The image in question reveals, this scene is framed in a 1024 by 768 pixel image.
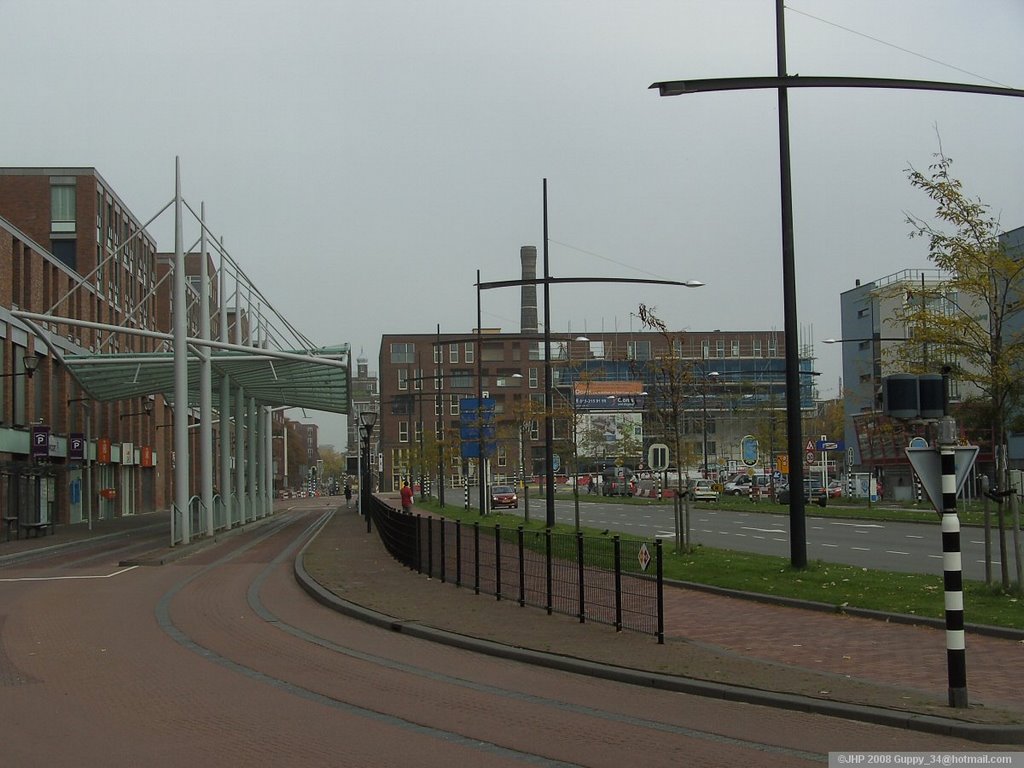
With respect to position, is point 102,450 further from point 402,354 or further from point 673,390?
Answer: point 402,354

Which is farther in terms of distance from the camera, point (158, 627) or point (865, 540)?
point (865, 540)

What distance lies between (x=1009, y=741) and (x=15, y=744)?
7.12m

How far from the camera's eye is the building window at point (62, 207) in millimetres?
60969

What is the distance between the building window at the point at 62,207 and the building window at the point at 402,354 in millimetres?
65428

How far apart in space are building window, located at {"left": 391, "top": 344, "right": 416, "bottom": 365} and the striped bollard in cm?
11750

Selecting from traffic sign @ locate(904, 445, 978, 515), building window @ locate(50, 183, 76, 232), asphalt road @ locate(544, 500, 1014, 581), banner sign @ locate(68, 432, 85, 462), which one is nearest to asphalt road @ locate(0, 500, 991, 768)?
traffic sign @ locate(904, 445, 978, 515)

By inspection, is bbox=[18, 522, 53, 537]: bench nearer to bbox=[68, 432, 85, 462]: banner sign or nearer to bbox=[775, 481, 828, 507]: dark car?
bbox=[68, 432, 85, 462]: banner sign

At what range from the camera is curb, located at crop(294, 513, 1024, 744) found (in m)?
8.20

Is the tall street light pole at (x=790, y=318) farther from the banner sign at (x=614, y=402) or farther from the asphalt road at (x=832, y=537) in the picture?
the banner sign at (x=614, y=402)

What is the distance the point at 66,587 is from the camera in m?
22.1

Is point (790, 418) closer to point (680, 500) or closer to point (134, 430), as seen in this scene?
point (680, 500)

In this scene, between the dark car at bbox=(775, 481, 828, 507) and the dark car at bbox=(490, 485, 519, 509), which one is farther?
the dark car at bbox=(490, 485, 519, 509)

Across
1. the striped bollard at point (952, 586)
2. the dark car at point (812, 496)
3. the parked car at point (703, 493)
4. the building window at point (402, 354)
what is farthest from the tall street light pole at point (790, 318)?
the building window at point (402, 354)

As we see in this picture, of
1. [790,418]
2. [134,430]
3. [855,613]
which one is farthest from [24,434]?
[855,613]
